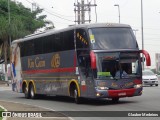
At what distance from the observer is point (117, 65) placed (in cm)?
2262

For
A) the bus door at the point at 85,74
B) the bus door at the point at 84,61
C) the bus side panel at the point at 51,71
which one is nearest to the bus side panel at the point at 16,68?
the bus side panel at the point at 51,71

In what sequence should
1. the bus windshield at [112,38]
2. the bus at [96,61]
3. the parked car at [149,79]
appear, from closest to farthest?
the bus at [96,61] → the bus windshield at [112,38] → the parked car at [149,79]

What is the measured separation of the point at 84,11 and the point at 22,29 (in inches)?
339

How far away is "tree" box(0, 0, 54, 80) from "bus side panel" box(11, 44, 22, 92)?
31112 millimetres

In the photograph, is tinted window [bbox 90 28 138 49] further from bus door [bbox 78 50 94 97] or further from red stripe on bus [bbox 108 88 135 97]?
red stripe on bus [bbox 108 88 135 97]

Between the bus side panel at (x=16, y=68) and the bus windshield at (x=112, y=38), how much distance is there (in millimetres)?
10513

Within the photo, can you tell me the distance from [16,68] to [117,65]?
11969 mm

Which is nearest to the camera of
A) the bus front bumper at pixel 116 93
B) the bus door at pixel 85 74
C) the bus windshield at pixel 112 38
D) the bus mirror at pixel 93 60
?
the bus mirror at pixel 93 60

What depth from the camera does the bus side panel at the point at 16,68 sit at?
32.5 m

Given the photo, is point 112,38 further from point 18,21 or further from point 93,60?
point 18,21

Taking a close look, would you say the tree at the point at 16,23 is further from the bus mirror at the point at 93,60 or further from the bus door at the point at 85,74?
the bus mirror at the point at 93,60

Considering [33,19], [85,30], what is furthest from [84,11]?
[85,30]

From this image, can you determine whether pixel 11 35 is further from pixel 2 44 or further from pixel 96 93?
pixel 96 93

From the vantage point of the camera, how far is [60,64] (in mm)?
25859
